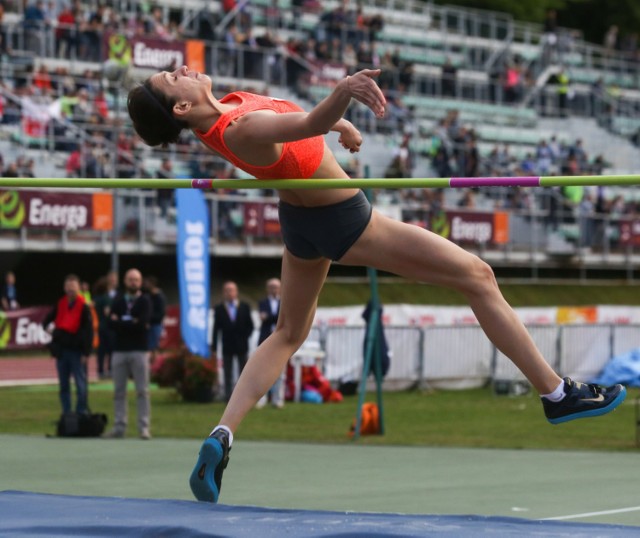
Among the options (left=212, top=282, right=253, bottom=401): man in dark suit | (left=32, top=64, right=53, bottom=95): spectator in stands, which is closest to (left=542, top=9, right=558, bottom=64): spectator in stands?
(left=32, top=64, right=53, bottom=95): spectator in stands

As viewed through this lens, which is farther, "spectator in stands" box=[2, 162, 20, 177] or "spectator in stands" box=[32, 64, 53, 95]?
"spectator in stands" box=[32, 64, 53, 95]

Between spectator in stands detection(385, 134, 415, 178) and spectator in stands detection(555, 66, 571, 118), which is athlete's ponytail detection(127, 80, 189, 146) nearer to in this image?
spectator in stands detection(385, 134, 415, 178)

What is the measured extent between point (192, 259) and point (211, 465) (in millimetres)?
13094

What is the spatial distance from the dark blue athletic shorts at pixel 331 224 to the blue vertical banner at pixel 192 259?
42.2 ft

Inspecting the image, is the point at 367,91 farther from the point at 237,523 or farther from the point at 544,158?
the point at 544,158

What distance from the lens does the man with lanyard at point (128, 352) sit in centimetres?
1428

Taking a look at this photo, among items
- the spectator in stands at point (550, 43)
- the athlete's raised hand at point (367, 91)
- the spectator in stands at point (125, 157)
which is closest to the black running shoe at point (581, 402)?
the athlete's raised hand at point (367, 91)

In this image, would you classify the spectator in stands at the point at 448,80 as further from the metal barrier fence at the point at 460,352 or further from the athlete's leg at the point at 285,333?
the athlete's leg at the point at 285,333

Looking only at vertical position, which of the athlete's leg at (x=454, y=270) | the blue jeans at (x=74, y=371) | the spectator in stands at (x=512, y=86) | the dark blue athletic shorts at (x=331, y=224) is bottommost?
the blue jeans at (x=74, y=371)

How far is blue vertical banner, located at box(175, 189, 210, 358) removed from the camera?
61.3 feet

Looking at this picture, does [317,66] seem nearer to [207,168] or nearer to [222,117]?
[207,168]

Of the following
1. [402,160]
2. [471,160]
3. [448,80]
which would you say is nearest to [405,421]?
[402,160]

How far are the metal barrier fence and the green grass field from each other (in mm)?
510

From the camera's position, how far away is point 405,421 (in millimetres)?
16531
